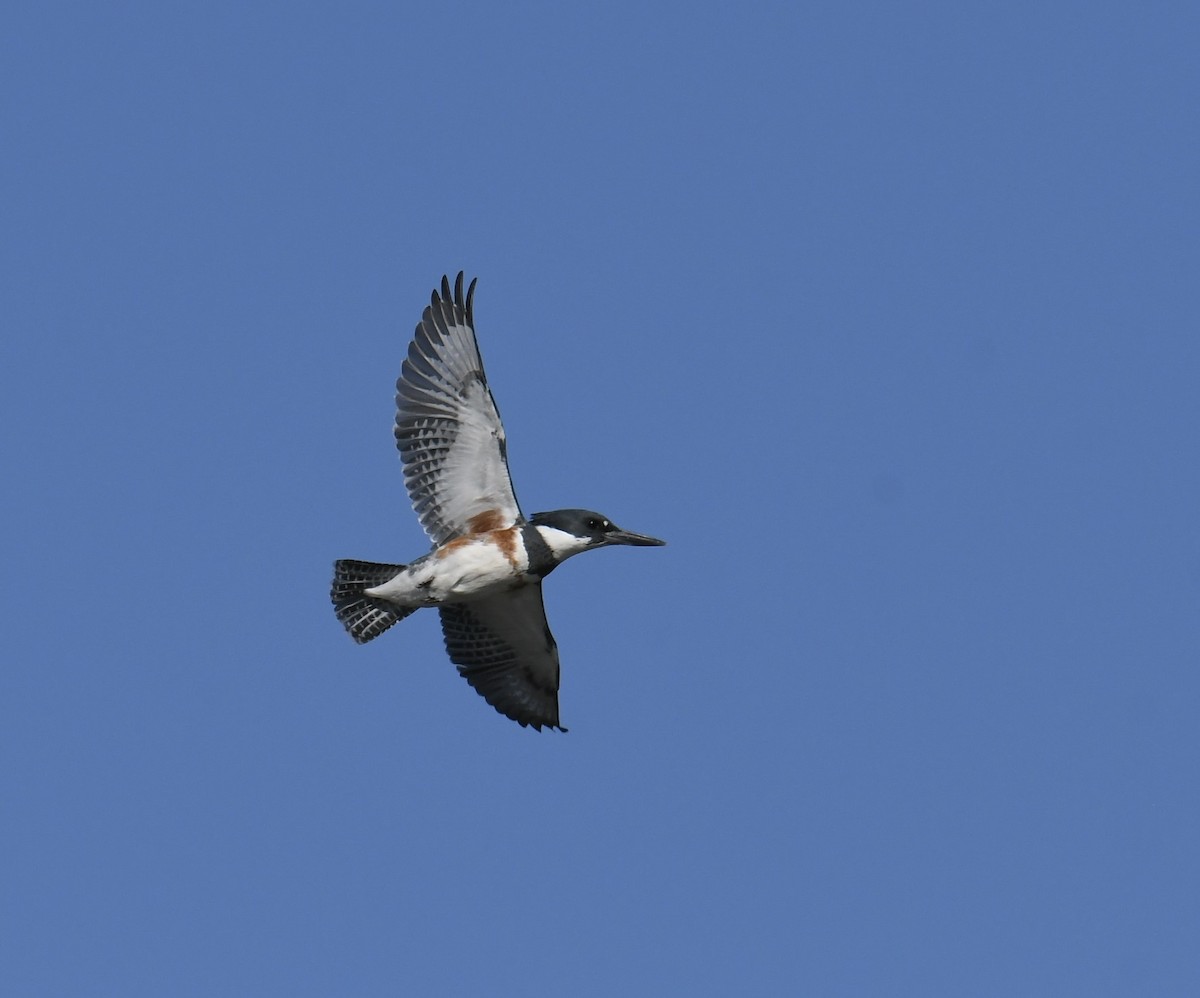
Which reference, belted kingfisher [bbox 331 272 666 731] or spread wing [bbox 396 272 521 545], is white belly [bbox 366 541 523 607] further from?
spread wing [bbox 396 272 521 545]

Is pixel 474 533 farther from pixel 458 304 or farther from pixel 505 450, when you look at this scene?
pixel 458 304

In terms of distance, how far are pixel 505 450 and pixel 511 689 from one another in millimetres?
2704

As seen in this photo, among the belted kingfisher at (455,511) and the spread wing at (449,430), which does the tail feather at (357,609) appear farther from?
the spread wing at (449,430)

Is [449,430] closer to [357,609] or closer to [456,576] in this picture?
[456,576]

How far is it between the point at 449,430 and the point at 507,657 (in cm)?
254

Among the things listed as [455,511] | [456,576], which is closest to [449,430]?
[455,511]

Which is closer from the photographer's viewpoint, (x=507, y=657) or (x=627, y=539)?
(x=627, y=539)

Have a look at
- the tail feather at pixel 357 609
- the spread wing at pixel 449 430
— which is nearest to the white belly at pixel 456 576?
the tail feather at pixel 357 609

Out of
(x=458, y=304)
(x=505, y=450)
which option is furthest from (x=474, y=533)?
(x=458, y=304)

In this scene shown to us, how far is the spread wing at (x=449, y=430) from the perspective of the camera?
15500 millimetres

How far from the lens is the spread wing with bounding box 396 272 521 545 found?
15.5 metres

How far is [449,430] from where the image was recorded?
51.1 feet

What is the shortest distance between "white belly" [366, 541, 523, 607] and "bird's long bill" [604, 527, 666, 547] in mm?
875

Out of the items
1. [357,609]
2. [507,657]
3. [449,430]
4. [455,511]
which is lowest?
[507,657]
